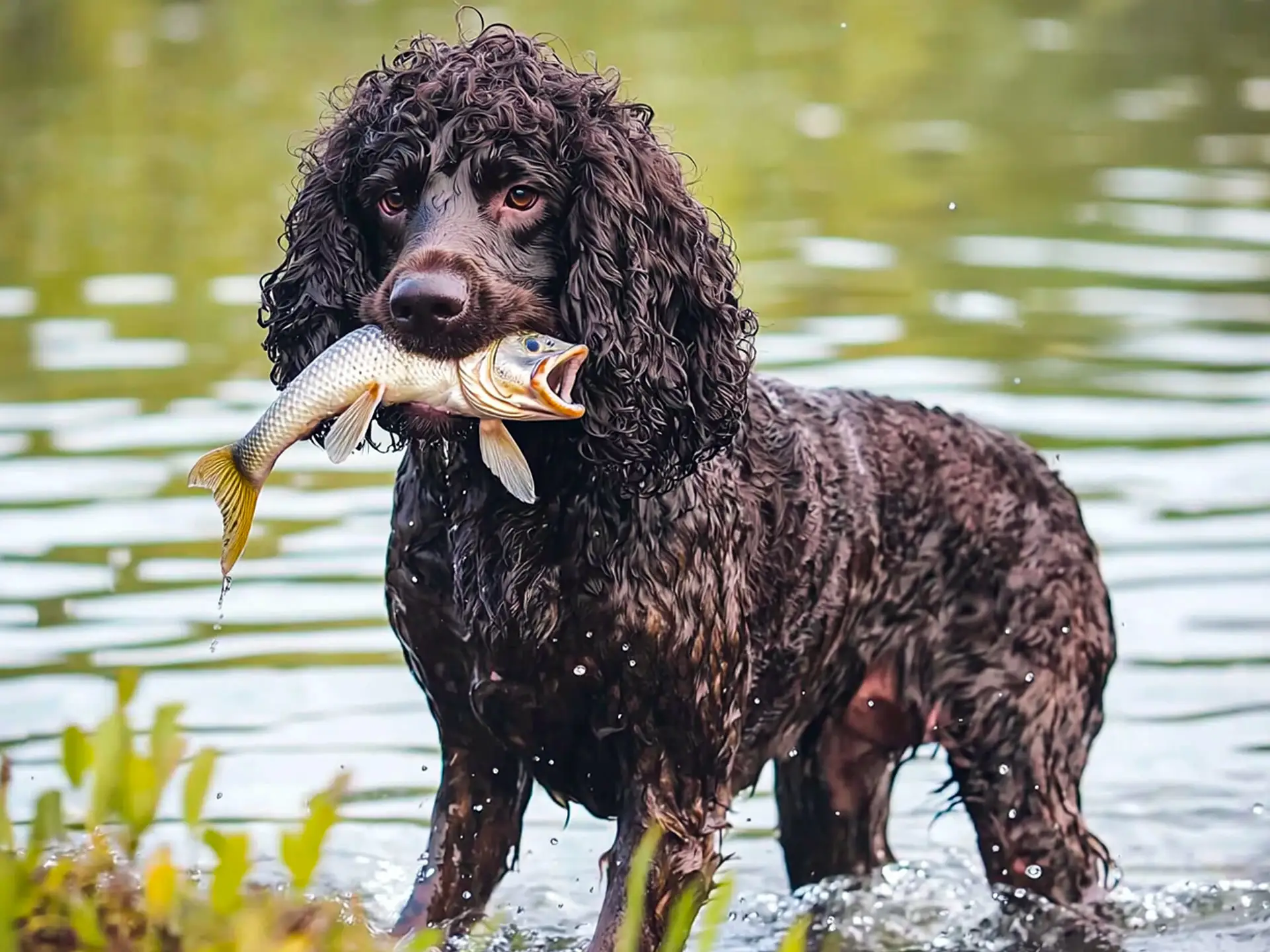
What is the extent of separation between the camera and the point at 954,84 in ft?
66.2

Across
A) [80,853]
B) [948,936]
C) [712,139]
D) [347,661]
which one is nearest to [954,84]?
[712,139]

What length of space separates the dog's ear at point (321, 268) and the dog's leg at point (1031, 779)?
2014 millimetres

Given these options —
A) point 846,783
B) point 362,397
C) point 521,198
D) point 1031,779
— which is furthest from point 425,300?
point 1031,779

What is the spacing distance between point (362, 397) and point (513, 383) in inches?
11.7

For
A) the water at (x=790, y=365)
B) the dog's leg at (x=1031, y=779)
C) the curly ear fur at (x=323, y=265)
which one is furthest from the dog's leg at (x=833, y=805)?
the curly ear fur at (x=323, y=265)

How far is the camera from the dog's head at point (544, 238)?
468 centimetres

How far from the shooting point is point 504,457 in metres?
4.58

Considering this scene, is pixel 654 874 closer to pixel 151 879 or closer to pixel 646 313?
pixel 646 313

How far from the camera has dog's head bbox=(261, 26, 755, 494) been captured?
4.68 metres

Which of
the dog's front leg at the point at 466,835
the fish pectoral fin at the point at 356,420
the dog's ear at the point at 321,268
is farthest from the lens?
the dog's front leg at the point at 466,835

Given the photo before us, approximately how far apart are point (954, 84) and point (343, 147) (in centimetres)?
1590

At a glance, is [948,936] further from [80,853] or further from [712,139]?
[712,139]

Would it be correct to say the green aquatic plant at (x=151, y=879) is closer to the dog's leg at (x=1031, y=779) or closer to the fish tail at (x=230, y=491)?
the fish tail at (x=230, y=491)

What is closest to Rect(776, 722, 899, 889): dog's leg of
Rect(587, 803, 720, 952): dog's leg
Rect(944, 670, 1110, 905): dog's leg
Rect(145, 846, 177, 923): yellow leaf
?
Rect(944, 670, 1110, 905): dog's leg
